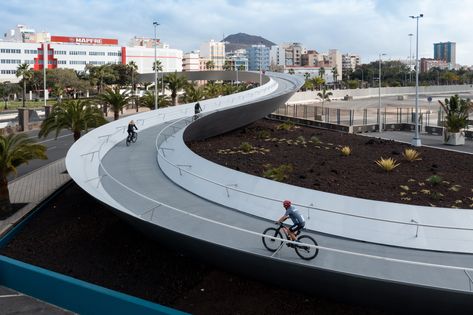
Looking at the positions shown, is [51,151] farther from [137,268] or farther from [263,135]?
[137,268]

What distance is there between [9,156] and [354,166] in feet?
46.1

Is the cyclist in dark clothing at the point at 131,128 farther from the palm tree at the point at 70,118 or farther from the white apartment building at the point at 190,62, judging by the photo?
the white apartment building at the point at 190,62

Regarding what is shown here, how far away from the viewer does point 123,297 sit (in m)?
9.45

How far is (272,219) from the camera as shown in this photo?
12.9m

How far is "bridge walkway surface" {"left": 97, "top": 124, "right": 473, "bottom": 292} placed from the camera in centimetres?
941

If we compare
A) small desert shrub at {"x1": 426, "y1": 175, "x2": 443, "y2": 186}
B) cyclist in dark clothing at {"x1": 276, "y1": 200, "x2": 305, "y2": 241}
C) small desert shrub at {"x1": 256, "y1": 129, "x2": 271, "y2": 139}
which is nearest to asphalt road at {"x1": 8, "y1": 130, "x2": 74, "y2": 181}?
small desert shrub at {"x1": 256, "y1": 129, "x2": 271, "y2": 139}

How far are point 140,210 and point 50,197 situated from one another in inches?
349

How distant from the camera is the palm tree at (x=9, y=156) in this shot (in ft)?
58.2

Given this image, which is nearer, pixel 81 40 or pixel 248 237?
pixel 248 237

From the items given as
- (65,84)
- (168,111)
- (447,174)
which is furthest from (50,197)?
(65,84)

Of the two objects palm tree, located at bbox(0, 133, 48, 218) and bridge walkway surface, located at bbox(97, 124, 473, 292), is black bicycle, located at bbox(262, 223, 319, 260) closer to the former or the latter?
bridge walkway surface, located at bbox(97, 124, 473, 292)

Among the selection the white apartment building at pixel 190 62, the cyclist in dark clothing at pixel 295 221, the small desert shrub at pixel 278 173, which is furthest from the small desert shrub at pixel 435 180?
the white apartment building at pixel 190 62

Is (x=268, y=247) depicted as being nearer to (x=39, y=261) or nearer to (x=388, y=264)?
(x=388, y=264)

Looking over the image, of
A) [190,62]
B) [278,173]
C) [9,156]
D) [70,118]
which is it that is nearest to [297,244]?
[278,173]
